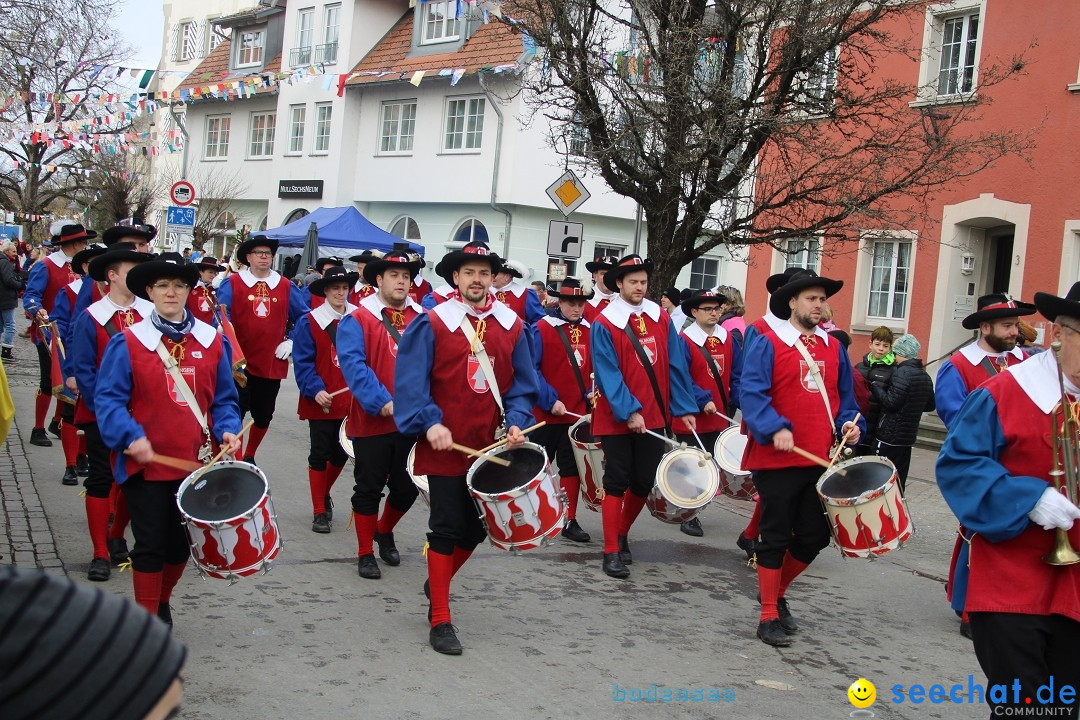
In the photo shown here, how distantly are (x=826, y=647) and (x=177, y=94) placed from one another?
3859cm

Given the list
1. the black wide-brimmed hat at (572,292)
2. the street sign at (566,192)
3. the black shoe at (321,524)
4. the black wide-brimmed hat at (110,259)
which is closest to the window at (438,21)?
the street sign at (566,192)

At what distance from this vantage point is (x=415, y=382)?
5730 millimetres

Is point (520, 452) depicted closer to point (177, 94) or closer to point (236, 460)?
point (236, 460)

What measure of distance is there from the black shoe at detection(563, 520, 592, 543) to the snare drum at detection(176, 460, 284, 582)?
12.2ft

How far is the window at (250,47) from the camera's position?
39000mm

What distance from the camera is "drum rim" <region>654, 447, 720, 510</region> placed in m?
6.90

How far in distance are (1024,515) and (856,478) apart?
7.84 feet

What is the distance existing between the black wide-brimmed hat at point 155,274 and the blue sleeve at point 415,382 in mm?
1136

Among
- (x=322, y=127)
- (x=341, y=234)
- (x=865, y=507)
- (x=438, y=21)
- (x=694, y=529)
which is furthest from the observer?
(x=322, y=127)

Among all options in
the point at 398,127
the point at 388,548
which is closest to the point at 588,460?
the point at 388,548

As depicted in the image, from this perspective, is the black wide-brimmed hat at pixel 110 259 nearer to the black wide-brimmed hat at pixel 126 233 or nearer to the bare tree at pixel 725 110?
the black wide-brimmed hat at pixel 126 233

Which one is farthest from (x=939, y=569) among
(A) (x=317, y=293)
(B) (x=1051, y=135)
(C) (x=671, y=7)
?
(B) (x=1051, y=135)

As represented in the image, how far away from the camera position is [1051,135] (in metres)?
17.1

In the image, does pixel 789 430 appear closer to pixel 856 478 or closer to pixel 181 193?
pixel 856 478
